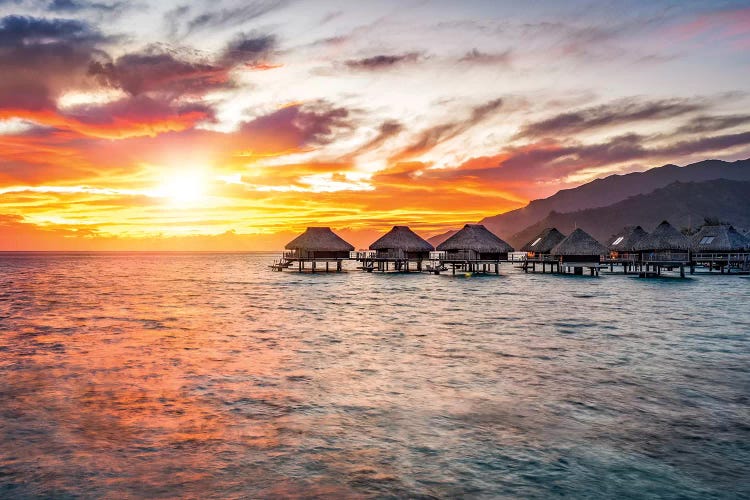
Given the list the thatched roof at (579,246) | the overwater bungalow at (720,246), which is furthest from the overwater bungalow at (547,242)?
the overwater bungalow at (720,246)

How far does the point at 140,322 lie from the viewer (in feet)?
92.4

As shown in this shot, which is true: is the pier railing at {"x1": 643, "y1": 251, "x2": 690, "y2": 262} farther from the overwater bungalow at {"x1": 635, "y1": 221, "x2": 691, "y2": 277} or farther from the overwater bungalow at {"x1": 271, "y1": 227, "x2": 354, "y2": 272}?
the overwater bungalow at {"x1": 271, "y1": 227, "x2": 354, "y2": 272}

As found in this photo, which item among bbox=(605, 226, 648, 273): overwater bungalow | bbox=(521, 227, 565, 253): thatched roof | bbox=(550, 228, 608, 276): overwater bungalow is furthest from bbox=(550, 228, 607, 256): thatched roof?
bbox=(521, 227, 565, 253): thatched roof

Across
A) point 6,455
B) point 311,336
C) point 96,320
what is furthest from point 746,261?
point 6,455

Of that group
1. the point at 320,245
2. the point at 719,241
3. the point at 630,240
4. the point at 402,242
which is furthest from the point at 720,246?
the point at 320,245

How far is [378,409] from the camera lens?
1186 cm

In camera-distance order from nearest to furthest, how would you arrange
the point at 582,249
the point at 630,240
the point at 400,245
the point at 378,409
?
the point at 378,409 → the point at 582,249 → the point at 630,240 → the point at 400,245

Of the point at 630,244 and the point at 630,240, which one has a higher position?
the point at 630,240

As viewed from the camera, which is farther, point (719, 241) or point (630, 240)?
point (630, 240)

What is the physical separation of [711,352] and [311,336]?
1641 centimetres

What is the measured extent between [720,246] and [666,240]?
708 cm

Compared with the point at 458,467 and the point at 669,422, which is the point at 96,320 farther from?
the point at 669,422

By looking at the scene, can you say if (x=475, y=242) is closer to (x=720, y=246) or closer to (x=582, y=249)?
(x=582, y=249)

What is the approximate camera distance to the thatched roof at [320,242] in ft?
216
